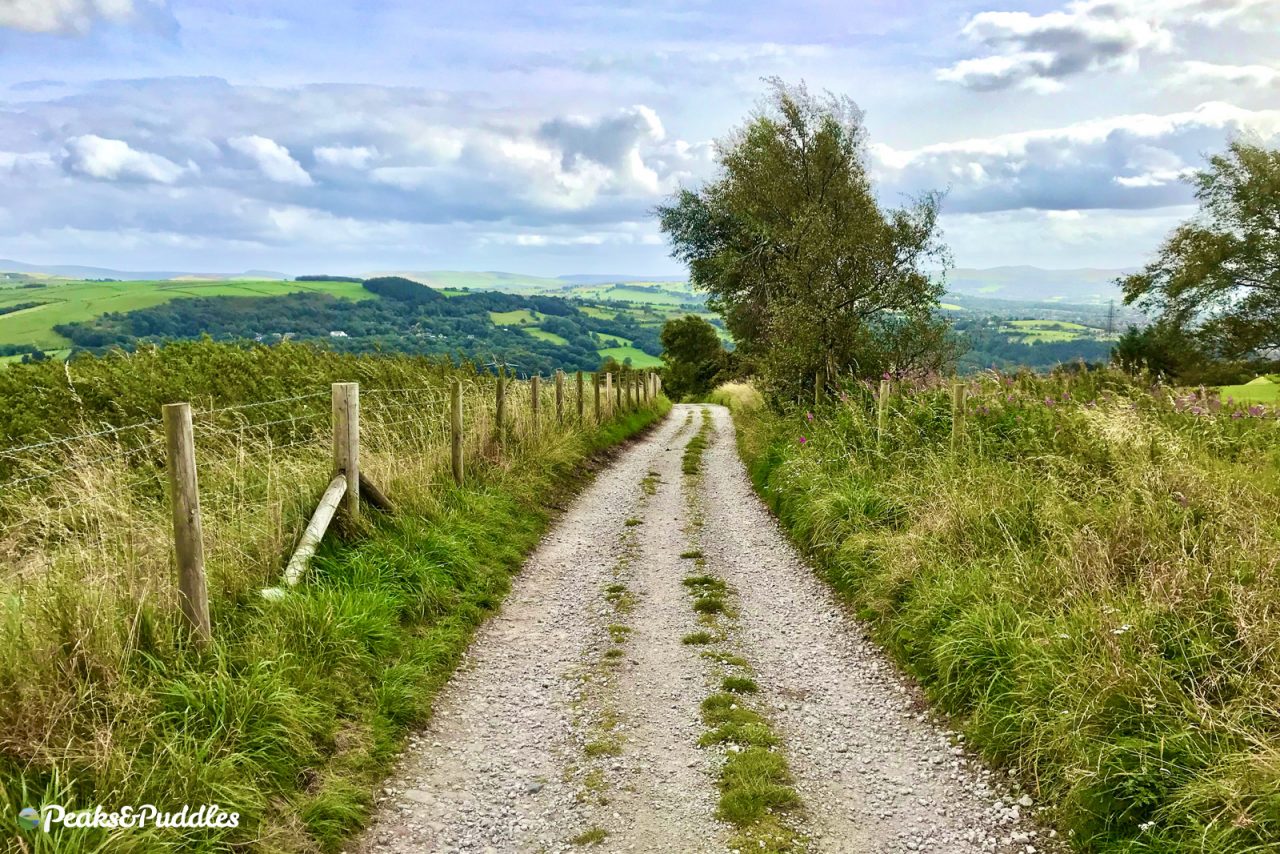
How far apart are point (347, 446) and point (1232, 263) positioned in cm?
4079

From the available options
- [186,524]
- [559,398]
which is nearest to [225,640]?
[186,524]

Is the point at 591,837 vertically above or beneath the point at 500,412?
beneath

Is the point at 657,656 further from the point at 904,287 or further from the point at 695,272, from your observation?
the point at 695,272

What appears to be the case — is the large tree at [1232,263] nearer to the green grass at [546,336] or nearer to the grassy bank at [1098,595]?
the grassy bank at [1098,595]

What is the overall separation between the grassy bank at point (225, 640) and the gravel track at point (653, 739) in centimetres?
40

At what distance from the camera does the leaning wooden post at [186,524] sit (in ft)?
14.9

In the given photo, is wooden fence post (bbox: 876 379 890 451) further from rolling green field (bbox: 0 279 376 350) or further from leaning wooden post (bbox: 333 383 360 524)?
rolling green field (bbox: 0 279 376 350)

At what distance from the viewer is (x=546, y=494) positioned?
40.2 ft

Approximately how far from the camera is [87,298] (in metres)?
59.6

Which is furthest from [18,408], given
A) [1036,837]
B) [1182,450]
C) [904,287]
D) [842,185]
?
[842,185]

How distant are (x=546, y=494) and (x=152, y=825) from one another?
354 inches

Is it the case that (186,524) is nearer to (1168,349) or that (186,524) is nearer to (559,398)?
(559,398)

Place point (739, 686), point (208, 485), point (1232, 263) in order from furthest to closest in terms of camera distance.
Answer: point (1232, 263) → point (208, 485) → point (739, 686)

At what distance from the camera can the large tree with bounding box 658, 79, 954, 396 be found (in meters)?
17.1
